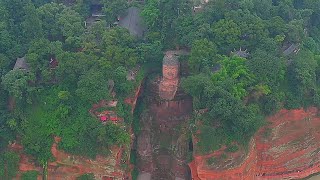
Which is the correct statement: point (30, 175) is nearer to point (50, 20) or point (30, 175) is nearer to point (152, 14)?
point (50, 20)

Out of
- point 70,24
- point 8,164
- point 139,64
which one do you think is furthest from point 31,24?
point 8,164

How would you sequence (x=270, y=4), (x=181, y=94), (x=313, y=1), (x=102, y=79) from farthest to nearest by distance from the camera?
(x=313, y=1) → (x=270, y=4) → (x=181, y=94) → (x=102, y=79)

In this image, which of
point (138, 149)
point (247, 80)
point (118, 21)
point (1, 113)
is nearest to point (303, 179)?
point (247, 80)

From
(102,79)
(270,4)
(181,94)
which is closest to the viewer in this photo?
(102,79)

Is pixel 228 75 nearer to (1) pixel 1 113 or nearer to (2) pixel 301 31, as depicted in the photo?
(2) pixel 301 31

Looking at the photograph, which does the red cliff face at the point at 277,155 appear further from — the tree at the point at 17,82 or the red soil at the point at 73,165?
the tree at the point at 17,82

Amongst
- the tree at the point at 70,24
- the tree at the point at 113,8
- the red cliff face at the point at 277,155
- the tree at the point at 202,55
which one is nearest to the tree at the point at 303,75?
the red cliff face at the point at 277,155
